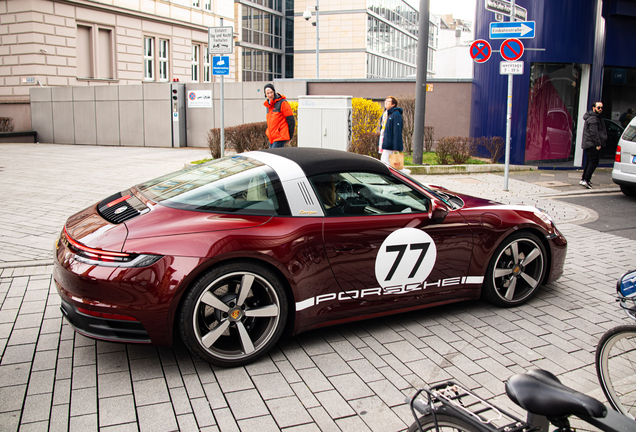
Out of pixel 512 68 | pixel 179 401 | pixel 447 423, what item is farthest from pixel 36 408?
pixel 512 68

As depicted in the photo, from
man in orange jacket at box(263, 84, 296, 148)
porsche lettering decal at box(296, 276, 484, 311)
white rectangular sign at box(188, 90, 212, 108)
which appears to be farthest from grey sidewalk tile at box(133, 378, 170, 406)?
white rectangular sign at box(188, 90, 212, 108)

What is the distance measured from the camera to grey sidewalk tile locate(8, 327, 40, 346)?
381 cm

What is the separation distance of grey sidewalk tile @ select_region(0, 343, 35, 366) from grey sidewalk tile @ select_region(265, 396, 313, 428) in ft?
5.74

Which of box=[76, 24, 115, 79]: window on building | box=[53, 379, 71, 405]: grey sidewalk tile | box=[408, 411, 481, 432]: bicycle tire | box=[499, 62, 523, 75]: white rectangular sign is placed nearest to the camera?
box=[408, 411, 481, 432]: bicycle tire

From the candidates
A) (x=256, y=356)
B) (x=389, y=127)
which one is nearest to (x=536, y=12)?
(x=389, y=127)

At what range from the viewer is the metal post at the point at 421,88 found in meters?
13.5

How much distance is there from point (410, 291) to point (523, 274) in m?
1.23

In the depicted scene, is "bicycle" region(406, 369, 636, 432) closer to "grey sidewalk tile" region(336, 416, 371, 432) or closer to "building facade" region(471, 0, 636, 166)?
"grey sidewalk tile" region(336, 416, 371, 432)

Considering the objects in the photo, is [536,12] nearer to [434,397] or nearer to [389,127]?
[389,127]

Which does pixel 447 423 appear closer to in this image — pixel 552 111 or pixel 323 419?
pixel 323 419

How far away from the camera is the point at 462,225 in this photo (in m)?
4.30

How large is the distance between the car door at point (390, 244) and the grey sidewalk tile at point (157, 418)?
139 centimetres

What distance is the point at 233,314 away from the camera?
3.45 m

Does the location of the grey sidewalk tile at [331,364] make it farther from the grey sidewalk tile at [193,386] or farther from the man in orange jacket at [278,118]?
the man in orange jacket at [278,118]
